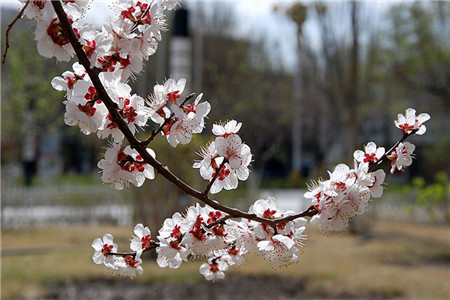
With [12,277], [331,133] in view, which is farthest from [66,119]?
[331,133]

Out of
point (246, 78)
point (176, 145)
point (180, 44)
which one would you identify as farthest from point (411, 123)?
point (246, 78)

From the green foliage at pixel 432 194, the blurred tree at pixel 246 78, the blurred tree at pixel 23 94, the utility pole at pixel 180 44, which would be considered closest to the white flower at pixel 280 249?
the green foliage at pixel 432 194

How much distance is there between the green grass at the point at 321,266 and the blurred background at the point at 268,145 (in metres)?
0.03

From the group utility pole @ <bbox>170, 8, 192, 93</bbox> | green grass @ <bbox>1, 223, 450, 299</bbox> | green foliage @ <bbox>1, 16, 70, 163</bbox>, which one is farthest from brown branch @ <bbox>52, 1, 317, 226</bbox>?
green foliage @ <bbox>1, 16, 70, 163</bbox>

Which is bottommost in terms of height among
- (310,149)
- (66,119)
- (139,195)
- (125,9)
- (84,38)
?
(66,119)

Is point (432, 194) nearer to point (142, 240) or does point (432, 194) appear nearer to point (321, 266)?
point (321, 266)

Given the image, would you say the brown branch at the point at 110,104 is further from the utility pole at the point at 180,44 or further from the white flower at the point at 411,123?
the utility pole at the point at 180,44

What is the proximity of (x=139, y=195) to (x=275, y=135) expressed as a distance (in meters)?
14.3

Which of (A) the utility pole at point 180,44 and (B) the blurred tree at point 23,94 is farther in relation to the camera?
(B) the blurred tree at point 23,94

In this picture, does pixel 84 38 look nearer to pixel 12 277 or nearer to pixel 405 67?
pixel 12 277

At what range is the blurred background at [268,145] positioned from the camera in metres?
6.04

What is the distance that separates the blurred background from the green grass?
3 centimetres

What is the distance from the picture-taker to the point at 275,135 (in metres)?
21.7

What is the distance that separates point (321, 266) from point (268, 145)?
1443cm
